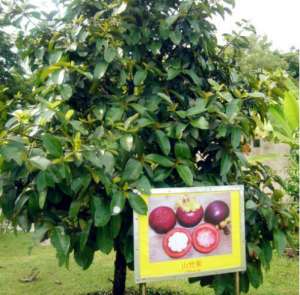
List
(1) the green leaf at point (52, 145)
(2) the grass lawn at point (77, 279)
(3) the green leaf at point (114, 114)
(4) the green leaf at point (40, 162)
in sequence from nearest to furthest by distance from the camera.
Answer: (4) the green leaf at point (40, 162)
(1) the green leaf at point (52, 145)
(3) the green leaf at point (114, 114)
(2) the grass lawn at point (77, 279)

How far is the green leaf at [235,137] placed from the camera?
231 centimetres

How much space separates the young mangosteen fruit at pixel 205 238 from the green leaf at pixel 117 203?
47 cm

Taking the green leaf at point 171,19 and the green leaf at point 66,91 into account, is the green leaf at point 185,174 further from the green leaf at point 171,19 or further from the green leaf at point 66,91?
the green leaf at point 171,19

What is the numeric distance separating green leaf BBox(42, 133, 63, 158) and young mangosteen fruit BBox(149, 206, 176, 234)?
0.59 metres

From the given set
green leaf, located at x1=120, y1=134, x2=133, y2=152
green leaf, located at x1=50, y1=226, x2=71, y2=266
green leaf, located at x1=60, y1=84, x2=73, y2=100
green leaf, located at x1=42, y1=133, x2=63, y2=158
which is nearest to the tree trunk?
green leaf, located at x1=50, y1=226, x2=71, y2=266

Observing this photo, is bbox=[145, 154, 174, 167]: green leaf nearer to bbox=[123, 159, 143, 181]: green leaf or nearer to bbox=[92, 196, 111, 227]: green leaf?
bbox=[123, 159, 143, 181]: green leaf

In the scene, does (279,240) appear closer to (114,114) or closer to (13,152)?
(114,114)

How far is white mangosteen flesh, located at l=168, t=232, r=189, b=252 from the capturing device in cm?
222

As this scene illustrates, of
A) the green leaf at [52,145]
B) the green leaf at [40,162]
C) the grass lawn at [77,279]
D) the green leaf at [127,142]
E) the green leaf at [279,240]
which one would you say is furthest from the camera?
the grass lawn at [77,279]

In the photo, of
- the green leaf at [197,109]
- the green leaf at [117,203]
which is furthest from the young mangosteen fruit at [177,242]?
the green leaf at [197,109]

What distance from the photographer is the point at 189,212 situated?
2.27m

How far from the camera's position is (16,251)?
5.68 meters

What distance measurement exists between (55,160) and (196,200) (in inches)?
31.5

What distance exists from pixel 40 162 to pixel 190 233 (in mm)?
912
